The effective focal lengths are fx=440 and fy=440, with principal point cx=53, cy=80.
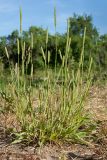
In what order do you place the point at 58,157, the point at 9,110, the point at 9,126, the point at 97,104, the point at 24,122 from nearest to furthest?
the point at 58,157, the point at 24,122, the point at 9,126, the point at 9,110, the point at 97,104

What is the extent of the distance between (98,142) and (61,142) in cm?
31

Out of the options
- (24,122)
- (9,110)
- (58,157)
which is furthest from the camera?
(9,110)

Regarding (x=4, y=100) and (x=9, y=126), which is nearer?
(x=9, y=126)

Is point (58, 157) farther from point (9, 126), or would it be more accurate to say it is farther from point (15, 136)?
point (9, 126)

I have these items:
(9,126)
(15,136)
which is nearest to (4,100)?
(9,126)

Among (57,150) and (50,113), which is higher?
(50,113)

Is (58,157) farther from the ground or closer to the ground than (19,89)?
closer to the ground

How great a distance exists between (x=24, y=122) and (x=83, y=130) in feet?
1.58

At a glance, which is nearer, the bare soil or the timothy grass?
the bare soil

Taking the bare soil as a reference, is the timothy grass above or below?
above

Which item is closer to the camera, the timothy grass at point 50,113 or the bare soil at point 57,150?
the bare soil at point 57,150

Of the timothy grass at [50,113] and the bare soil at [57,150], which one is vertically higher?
the timothy grass at [50,113]

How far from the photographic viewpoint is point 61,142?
10.2 feet

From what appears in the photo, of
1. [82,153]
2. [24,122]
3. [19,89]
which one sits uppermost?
Result: [19,89]
